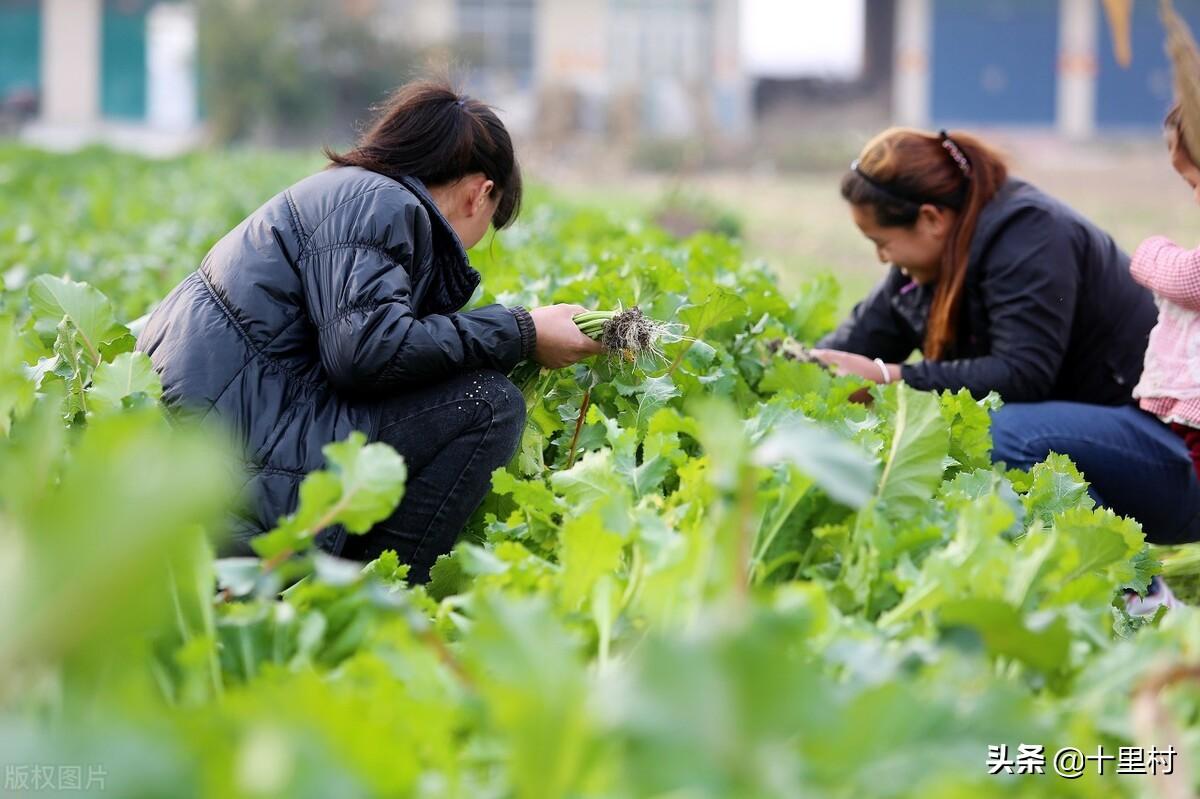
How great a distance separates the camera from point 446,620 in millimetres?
2156

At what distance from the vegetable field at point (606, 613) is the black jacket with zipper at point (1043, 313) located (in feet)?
3.25

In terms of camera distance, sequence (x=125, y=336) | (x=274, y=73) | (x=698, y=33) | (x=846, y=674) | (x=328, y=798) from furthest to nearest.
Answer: (x=698, y=33), (x=274, y=73), (x=125, y=336), (x=846, y=674), (x=328, y=798)

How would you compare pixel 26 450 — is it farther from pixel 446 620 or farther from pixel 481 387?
pixel 481 387

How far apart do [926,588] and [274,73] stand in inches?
1438

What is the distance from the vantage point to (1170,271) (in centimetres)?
353

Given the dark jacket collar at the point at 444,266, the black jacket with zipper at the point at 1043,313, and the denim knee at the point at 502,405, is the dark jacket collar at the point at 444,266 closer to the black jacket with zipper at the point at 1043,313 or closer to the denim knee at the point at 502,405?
the denim knee at the point at 502,405

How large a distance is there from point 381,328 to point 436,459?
0.35 meters

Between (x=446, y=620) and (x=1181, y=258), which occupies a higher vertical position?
(x=1181, y=258)

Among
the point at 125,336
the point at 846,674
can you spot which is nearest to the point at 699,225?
the point at 125,336

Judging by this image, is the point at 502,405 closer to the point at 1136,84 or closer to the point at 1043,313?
the point at 1043,313

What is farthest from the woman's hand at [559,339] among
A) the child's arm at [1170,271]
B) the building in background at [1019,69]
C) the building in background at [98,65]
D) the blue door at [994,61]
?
the blue door at [994,61]

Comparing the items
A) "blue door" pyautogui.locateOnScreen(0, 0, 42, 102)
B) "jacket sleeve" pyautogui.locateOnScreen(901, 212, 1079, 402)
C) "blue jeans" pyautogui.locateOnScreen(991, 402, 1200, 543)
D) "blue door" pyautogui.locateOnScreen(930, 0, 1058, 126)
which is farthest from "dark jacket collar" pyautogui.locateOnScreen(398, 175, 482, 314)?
"blue door" pyautogui.locateOnScreen(0, 0, 42, 102)

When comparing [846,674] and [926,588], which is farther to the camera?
[926,588]

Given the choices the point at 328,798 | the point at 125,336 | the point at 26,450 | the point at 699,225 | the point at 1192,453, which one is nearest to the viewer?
the point at 328,798
